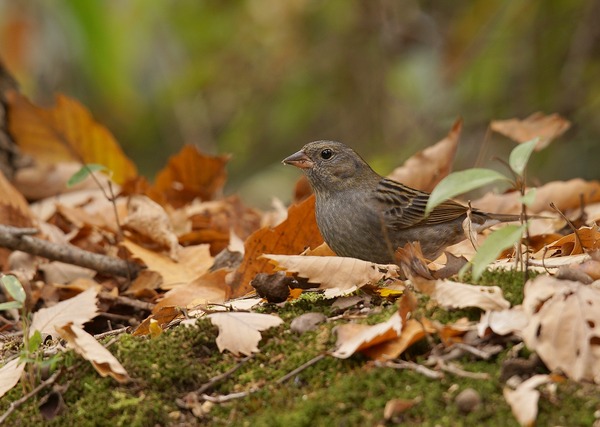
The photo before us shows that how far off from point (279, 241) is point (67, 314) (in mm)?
1087

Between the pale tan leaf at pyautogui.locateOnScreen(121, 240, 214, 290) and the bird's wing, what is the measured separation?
1.02 metres

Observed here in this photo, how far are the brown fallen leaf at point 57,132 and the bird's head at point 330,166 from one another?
6.61ft

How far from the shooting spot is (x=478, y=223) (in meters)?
5.17

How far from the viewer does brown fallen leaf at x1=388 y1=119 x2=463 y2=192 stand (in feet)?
19.2

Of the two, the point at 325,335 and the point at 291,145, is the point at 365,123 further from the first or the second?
the point at 325,335

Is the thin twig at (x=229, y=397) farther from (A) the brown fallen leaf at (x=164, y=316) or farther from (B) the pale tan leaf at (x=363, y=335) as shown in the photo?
(A) the brown fallen leaf at (x=164, y=316)

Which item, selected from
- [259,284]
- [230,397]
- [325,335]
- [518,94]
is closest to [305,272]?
[259,284]

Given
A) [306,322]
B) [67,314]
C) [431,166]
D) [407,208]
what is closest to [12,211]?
[67,314]

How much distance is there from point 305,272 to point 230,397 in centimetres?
82

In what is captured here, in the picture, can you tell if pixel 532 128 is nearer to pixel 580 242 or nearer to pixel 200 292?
pixel 580 242

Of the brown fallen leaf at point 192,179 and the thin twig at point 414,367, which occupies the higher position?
the thin twig at point 414,367

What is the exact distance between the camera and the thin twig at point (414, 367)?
270 centimetres

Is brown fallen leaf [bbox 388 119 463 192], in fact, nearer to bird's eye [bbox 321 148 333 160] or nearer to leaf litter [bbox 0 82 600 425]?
leaf litter [bbox 0 82 600 425]

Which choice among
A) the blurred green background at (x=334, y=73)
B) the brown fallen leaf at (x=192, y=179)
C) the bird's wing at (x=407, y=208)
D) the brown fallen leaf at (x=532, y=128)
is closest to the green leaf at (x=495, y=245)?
the bird's wing at (x=407, y=208)
